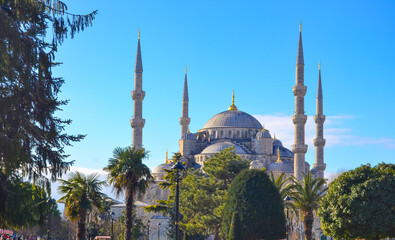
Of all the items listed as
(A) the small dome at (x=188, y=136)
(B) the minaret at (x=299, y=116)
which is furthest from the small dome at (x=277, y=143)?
(B) the minaret at (x=299, y=116)

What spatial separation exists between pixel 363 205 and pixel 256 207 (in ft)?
19.4

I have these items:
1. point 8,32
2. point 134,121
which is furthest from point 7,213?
point 134,121

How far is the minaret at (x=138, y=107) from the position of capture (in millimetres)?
70812

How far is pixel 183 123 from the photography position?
283ft

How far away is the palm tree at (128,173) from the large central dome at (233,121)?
60.7 meters

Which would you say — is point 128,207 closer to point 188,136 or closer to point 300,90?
point 300,90

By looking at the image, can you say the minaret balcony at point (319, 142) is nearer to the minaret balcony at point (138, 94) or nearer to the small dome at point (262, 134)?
the small dome at point (262, 134)

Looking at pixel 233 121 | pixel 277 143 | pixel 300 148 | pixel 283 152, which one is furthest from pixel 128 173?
pixel 277 143

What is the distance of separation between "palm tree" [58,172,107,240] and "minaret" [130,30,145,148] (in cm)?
4215

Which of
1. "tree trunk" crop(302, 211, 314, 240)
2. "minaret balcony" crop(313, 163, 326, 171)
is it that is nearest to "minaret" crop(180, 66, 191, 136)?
"minaret balcony" crop(313, 163, 326, 171)

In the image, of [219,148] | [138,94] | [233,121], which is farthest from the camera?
[233,121]

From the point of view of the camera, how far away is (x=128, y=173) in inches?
1155

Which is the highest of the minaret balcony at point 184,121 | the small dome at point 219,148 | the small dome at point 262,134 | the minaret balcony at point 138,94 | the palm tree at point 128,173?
the minaret balcony at point 138,94

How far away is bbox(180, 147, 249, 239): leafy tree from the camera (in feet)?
132
